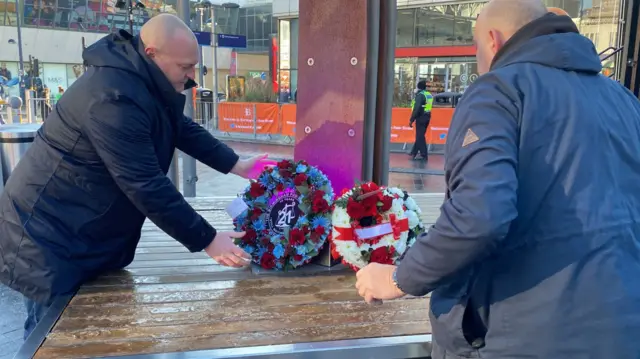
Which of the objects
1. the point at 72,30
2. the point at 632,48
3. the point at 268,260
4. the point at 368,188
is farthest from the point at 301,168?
the point at 72,30

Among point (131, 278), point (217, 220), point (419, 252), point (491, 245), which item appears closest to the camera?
point (491, 245)

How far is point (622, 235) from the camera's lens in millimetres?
1344

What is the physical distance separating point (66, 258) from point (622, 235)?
2.22 meters

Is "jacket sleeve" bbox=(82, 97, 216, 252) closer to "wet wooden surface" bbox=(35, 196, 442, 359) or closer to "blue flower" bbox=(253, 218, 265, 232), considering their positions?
"wet wooden surface" bbox=(35, 196, 442, 359)

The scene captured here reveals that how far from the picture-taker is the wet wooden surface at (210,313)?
2084 millimetres

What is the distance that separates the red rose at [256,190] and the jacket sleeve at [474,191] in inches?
67.4

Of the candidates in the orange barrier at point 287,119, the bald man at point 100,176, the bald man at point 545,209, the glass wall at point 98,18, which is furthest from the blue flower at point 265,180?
the glass wall at point 98,18

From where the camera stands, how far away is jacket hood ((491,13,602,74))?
140 centimetres

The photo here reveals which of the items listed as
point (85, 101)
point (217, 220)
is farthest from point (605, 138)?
point (217, 220)

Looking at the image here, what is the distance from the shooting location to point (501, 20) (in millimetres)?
1473

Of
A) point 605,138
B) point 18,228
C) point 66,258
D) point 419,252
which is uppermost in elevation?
point 605,138

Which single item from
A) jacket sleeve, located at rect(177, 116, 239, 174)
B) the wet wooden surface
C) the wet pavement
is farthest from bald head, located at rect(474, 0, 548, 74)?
the wet pavement

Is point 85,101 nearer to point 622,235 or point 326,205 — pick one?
point 326,205

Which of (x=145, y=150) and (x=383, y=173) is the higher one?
(x=145, y=150)
